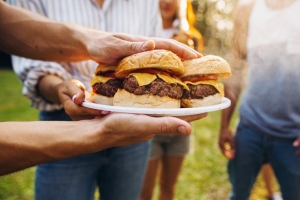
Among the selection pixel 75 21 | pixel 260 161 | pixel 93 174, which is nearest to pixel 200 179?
pixel 260 161

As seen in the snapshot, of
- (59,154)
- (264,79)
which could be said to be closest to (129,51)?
(59,154)

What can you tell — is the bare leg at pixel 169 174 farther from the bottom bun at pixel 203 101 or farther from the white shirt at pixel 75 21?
the white shirt at pixel 75 21

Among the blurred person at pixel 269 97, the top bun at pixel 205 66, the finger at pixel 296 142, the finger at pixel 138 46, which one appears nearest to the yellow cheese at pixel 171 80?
the top bun at pixel 205 66

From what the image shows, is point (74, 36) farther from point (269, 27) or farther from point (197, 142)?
point (197, 142)

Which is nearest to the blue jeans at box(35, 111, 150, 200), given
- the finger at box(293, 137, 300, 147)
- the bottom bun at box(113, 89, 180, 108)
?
the bottom bun at box(113, 89, 180, 108)

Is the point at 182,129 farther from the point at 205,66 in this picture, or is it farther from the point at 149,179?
the point at 149,179

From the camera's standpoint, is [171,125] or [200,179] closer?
[171,125]

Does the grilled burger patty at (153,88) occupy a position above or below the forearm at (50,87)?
above
